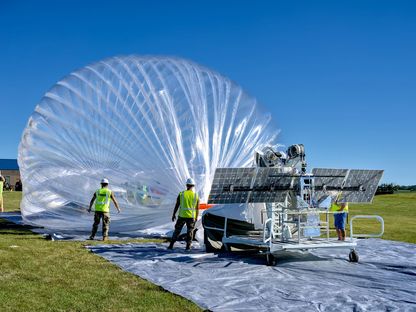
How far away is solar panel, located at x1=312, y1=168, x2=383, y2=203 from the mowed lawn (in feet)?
13.9

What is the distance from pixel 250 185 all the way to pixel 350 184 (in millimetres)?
2162

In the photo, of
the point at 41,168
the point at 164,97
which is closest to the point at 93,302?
the point at 164,97

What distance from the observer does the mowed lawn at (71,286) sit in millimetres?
5693

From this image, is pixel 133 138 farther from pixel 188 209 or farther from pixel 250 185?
pixel 250 185

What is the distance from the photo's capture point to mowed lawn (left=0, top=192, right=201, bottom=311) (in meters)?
5.69

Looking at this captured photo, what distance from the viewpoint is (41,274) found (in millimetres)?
7383

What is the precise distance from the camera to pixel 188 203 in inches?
414

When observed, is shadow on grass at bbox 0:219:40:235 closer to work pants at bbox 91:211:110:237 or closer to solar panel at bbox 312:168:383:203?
work pants at bbox 91:211:110:237

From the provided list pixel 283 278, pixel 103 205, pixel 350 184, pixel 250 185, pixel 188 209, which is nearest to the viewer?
pixel 283 278

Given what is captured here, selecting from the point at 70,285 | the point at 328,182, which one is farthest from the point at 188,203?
the point at 70,285

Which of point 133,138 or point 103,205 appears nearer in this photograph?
point 103,205

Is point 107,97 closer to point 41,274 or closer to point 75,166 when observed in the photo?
point 75,166

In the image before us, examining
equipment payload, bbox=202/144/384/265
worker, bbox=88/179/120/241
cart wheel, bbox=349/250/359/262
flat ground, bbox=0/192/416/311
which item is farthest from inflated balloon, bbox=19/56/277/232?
cart wheel, bbox=349/250/359/262

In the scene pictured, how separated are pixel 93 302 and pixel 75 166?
7.89 meters
